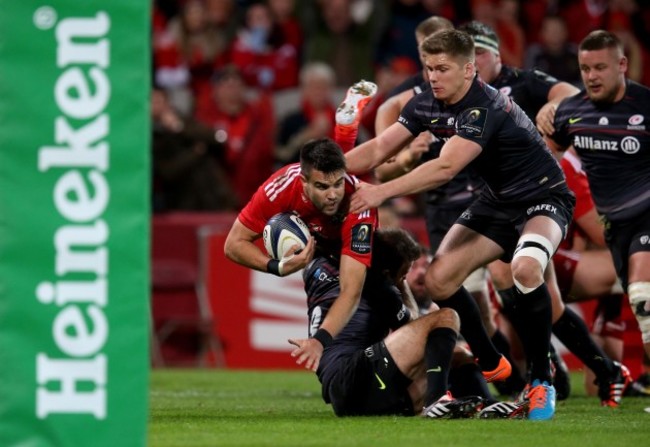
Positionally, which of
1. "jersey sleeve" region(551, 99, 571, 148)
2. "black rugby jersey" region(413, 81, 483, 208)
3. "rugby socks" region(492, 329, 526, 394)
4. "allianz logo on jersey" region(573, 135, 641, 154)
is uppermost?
"jersey sleeve" region(551, 99, 571, 148)

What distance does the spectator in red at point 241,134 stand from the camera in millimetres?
14125

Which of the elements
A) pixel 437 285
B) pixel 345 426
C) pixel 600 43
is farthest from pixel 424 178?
pixel 600 43

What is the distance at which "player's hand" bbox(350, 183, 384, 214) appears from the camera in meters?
7.05

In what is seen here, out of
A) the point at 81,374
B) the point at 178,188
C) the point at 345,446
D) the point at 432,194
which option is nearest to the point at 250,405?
the point at 432,194

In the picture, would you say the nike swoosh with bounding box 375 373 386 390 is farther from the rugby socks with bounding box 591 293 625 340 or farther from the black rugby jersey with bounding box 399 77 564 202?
the rugby socks with bounding box 591 293 625 340

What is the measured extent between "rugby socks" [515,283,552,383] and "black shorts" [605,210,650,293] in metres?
1.00

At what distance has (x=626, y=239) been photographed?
330 inches

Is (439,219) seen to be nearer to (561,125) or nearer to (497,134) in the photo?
(561,125)

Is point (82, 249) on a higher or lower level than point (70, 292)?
higher

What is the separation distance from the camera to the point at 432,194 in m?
9.67

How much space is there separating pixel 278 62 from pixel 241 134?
5.36 ft

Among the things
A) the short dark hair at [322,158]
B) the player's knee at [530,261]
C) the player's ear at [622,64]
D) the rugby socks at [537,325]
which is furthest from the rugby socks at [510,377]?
the short dark hair at [322,158]

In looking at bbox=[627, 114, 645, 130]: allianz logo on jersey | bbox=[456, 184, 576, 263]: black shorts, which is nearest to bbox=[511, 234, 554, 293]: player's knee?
bbox=[456, 184, 576, 263]: black shorts

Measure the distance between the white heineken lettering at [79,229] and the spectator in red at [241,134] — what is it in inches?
356
